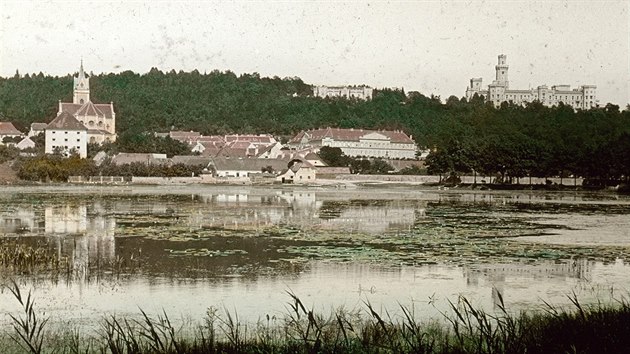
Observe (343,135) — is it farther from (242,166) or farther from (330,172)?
(242,166)

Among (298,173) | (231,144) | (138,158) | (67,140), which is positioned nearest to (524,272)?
(298,173)

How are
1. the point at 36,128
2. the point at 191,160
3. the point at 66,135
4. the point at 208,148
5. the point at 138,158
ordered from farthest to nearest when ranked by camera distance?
the point at 208,148 < the point at 36,128 < the point at 66,135 < the point at 191,160 < the point at 138,158

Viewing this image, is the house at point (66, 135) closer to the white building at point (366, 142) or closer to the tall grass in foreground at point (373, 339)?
the white building at point (366, 142)

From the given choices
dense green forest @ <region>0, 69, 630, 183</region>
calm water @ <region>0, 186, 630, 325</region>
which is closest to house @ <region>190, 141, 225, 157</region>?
dense green forest @ <region>0, 69, 630, 183</region>

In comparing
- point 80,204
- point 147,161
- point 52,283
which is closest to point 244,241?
point 52,283

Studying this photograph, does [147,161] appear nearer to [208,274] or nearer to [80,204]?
[80,204]

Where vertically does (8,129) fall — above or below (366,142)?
above

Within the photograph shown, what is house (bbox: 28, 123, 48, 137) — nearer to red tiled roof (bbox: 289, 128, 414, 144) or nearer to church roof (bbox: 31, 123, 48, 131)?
church roof (bbox: 31, 123, 48, 131)
